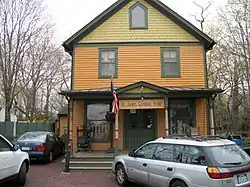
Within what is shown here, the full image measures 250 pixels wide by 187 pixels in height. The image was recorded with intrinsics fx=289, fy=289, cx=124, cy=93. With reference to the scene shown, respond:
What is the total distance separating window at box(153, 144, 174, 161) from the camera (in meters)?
7.43

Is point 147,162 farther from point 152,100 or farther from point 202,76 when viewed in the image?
point 202,76

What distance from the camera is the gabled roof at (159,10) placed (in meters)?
15.8

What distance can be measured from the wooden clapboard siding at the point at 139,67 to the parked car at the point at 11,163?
7.16 metres

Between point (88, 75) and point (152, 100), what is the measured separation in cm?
393

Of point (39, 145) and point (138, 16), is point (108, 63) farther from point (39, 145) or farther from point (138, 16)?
point (39, 145)

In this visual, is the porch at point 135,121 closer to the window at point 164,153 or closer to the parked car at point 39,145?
the parked car at point 39,145

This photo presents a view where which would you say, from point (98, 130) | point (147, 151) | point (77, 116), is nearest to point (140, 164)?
point (147, 151)

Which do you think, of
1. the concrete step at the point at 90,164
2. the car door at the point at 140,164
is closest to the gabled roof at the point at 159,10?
the concrete step at the point at 90,164

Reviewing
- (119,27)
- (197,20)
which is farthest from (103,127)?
(197,20)

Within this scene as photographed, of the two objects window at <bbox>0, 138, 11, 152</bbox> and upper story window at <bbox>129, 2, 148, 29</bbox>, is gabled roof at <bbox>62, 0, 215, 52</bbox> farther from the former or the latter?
window at <bbox>0, 138, 11, 152</bbox>

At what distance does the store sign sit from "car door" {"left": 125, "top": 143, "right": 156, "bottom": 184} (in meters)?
5.33

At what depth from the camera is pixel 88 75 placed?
15.7 metres

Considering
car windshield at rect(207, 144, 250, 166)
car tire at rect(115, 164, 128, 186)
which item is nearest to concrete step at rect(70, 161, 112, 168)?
car tire at rect(115, 164, 128, 186)

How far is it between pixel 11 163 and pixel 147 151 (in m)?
3.87
